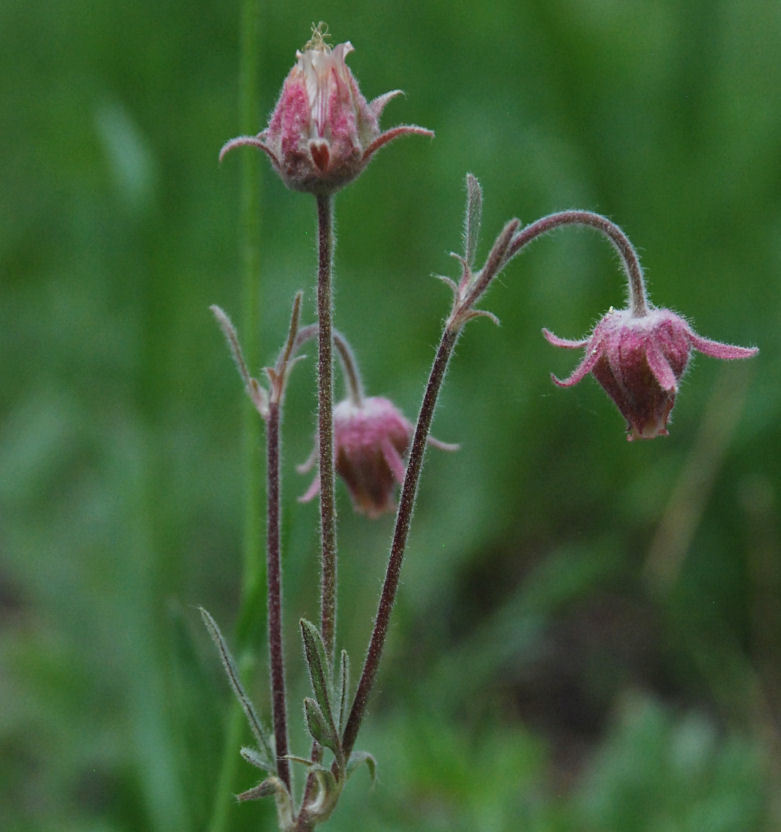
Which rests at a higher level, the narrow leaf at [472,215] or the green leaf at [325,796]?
the narrow leaf at [472,215]

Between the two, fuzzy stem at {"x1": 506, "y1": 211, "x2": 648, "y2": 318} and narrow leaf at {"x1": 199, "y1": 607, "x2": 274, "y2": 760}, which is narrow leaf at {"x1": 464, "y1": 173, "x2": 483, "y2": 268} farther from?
narrow leaf at {"x1": 199, "y1": 607, "x2": 274, "y2": 760}

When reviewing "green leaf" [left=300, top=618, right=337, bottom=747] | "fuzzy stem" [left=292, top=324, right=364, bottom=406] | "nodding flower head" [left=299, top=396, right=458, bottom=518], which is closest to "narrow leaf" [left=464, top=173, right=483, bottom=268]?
"fuzzy stem" [left=292, top=324, right=364, bottom=406]

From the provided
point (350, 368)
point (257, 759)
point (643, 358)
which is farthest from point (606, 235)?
point (257, 759)

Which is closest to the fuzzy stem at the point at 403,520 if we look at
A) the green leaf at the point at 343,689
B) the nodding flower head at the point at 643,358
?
the green leaf at the point at 343,689

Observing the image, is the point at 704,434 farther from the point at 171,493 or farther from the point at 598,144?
the point at 171,493

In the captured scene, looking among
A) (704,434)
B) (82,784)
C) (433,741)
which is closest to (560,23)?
(704,434)

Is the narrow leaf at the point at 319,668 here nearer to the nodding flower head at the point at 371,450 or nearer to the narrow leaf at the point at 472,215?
the nodding flower head at the point at 371,450

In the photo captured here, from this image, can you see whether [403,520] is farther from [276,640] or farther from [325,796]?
[325,796]
